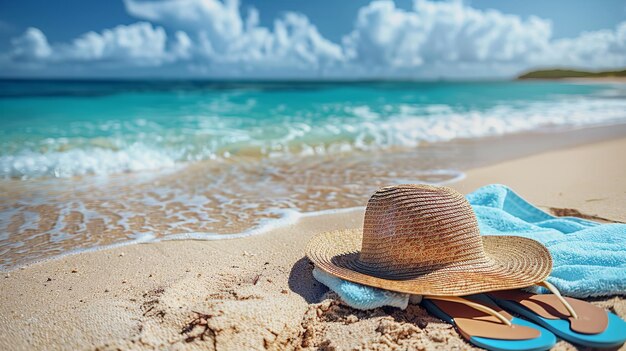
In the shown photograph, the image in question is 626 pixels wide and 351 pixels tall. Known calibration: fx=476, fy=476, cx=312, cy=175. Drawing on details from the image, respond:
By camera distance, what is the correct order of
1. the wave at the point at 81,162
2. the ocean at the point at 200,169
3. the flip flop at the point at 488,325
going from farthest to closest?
1. the wave at the point at 81,162
2. the ocean at the point at 200,169
3. the flip flop at the point at 488,325

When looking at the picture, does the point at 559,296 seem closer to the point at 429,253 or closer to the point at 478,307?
the point at 478,307

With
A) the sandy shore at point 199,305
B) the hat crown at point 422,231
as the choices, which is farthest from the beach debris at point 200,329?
the hat crown at point 422,231

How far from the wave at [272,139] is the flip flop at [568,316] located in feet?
21.9

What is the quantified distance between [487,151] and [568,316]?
705 cm

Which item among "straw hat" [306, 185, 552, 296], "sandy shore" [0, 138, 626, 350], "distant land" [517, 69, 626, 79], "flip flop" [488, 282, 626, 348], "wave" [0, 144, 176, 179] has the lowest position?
"wave" [0, 144, 176, 179]

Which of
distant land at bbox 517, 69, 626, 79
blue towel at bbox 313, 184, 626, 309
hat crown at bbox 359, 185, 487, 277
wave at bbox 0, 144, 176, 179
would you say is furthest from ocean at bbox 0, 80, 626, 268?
distant land at bbox 517, 69, 626, 79

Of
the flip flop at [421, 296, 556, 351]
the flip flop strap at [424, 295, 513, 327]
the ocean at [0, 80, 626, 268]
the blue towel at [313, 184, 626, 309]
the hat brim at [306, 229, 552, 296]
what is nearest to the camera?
the flip flop at [421, 296, 556, 351]

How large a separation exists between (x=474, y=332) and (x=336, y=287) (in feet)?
2.62

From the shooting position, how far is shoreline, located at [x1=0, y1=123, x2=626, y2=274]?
13.7 feet

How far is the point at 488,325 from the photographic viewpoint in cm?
245

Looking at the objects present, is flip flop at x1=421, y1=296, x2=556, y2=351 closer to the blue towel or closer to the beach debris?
the blue towel

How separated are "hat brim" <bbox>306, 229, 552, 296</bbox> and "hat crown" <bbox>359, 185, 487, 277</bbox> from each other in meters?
0.06

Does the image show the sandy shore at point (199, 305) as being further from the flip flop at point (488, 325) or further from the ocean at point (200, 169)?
the ocean at point (200, 169)

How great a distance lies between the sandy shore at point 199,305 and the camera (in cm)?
247
